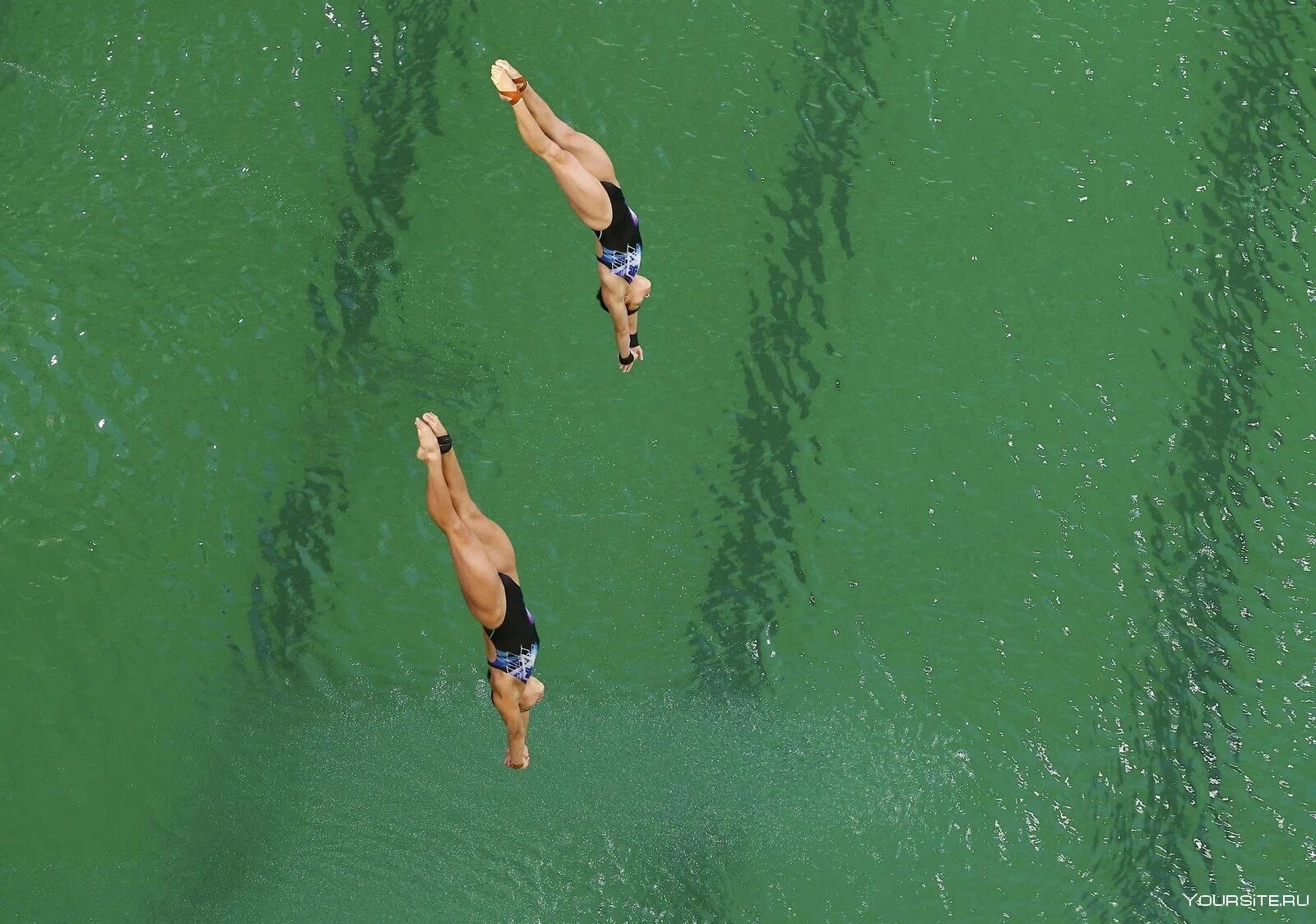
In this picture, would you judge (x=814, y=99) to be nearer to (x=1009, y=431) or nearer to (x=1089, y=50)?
(x=1089, y=50)

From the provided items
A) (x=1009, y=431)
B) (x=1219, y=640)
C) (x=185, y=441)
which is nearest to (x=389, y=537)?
(x=185, y=441)

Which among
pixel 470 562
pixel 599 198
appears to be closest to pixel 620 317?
pixel 599 198

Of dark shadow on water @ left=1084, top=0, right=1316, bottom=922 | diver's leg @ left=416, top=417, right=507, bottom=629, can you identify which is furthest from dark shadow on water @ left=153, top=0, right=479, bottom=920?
dark shadow on water @ left=1084, top=0, right=1316, bottom=922

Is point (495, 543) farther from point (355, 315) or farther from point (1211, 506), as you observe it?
point (1211, 506)

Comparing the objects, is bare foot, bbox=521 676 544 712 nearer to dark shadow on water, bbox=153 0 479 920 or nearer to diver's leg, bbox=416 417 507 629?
diver's leg, bbox=416 417 507 629

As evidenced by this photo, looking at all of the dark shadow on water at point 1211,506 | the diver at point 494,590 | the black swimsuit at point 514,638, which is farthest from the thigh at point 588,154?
the dark shadow on water at point 1211,506

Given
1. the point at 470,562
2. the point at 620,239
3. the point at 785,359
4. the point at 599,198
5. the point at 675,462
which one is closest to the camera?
the point at 470,562
